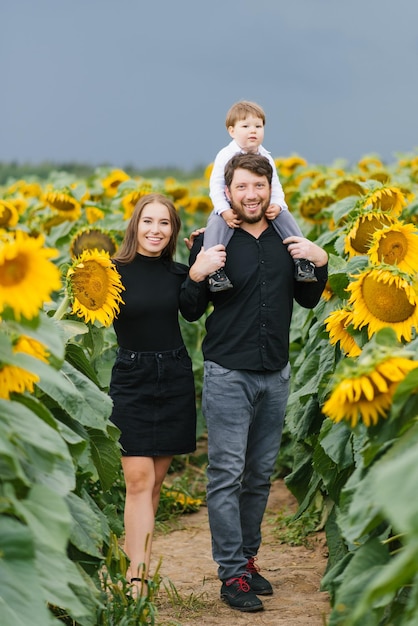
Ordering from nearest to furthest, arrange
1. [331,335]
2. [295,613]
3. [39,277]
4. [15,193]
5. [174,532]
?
[39,277] → [331,335] → [295,613] → [174,532] → [15,193]

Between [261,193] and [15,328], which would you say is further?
[261,193]

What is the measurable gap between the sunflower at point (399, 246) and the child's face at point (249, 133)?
1.05m

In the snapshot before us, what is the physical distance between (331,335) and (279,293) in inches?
20.7

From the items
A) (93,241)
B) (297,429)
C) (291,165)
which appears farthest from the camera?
(291,165)

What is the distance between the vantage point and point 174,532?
540cm

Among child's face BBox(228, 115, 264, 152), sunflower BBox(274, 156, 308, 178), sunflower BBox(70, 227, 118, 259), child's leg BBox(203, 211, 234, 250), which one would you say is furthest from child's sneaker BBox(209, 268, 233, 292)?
sunflower BBox(274, 156, 308, 178)

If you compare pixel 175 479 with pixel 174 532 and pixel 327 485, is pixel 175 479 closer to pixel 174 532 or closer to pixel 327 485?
pixel 174 532

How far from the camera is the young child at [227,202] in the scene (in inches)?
163

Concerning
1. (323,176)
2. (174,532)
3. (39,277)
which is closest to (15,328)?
(39,277)

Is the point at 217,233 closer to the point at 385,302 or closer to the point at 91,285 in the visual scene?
the point at 91,285

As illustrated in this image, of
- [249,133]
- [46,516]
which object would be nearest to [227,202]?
[249,133]

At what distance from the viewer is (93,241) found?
227 inches

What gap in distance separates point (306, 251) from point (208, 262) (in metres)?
0.38

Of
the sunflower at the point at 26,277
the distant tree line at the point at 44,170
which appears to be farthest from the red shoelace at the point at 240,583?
the distant tree line at the point at 44,170
